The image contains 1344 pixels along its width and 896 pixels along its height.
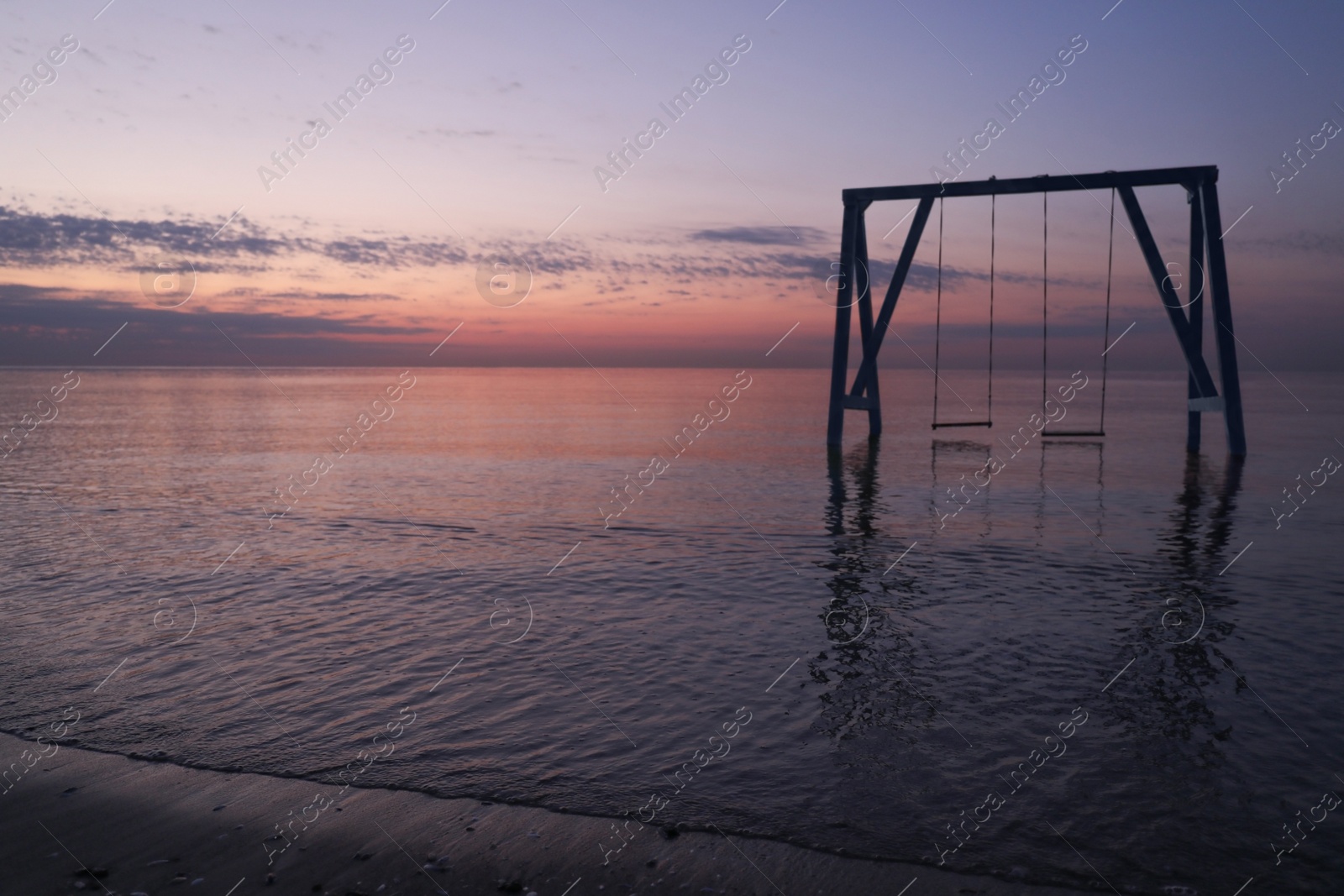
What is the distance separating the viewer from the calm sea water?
473 centimetres

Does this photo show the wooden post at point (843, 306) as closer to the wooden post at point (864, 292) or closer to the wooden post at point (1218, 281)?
the wooden post at point (864, 292)

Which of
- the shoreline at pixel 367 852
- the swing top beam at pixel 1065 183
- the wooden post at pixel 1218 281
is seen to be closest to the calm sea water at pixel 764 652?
the shoreline at pixel 367 852

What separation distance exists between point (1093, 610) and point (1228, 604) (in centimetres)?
152

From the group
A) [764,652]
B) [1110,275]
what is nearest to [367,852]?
[764,652]

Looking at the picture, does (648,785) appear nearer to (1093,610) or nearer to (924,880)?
(924,880)

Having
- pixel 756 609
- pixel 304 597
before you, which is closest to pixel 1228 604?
pixel 756 609

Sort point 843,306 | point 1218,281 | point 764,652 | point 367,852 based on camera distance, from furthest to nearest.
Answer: point 843,306
point 1218,281
point 764,652
point 367,852

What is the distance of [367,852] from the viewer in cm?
424

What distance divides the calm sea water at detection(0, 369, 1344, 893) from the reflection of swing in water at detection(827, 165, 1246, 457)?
4520 millimetres

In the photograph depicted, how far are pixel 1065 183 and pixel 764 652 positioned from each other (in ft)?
57.5

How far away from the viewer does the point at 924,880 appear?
4004 mm

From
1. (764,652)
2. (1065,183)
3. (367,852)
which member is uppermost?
(1065,183)

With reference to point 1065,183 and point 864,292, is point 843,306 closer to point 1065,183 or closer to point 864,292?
point 864,292

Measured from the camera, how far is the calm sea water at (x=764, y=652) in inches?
186
